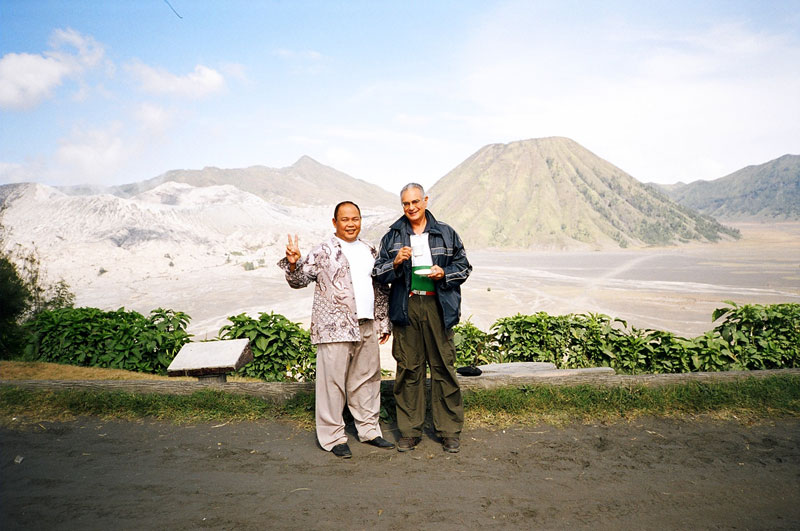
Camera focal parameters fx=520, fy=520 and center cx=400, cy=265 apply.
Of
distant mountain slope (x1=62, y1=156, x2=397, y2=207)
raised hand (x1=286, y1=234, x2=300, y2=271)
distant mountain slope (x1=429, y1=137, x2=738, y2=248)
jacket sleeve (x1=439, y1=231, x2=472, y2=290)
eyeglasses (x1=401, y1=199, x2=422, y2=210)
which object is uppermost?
distant mountain slope (x1=62, y1=156, x2=397, y2=207)

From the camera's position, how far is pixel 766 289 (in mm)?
24188

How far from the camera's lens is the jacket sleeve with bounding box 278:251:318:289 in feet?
13.7

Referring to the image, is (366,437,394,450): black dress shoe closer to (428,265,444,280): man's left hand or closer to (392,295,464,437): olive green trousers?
(392,295,464,437): olive green trousers

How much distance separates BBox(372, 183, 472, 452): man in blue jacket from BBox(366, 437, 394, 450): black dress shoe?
0.09 m

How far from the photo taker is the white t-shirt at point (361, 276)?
426cm

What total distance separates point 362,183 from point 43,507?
6887 inches

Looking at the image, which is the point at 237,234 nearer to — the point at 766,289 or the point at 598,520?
the point at 766,289

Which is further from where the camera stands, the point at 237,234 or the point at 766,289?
the point at 237,234

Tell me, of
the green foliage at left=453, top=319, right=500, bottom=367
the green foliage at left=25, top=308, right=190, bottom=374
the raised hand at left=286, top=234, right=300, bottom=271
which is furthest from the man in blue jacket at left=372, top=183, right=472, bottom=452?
the green foliage at left=25, top=308, right=190, bottom=374

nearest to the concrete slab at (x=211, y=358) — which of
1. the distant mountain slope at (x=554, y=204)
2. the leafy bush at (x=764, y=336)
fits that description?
the leafy bush at (x=764, y=336)

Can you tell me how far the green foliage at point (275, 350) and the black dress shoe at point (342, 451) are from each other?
1.72 m

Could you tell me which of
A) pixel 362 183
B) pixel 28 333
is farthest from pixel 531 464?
pixel 362 183

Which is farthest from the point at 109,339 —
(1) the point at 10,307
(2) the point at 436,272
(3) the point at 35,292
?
(3) the point at 35,292

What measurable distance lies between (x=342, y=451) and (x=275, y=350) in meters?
1.95
